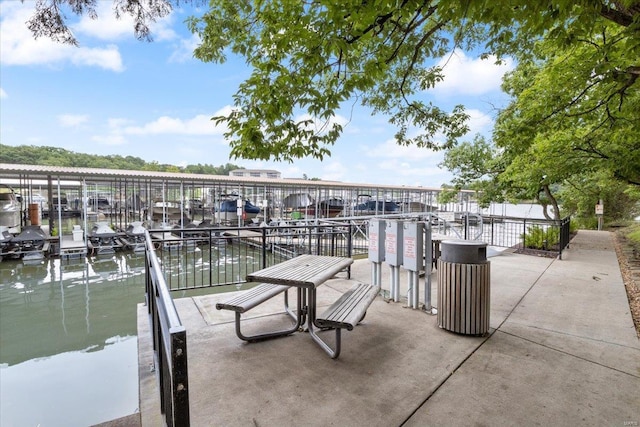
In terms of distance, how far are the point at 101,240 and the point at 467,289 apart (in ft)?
47.5

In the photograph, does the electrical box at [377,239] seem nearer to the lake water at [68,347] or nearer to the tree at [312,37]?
the tree at [312,37]

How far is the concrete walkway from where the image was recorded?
211 cm

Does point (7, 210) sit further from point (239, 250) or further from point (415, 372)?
point (415, 372)

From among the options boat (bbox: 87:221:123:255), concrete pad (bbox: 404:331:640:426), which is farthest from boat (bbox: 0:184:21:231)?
concrete pad (bbox: 404:331:640:426)

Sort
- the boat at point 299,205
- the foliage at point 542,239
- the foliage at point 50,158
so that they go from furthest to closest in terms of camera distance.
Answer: the foliage at point 50,158 < the boat at point 299,205 < the foliage at point 542,239

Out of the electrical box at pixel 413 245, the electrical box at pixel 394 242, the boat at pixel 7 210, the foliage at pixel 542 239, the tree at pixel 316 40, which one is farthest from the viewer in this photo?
the boat at pixel 7 210

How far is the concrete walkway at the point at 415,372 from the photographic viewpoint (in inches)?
83.0

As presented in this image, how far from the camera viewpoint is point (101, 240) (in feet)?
43.3

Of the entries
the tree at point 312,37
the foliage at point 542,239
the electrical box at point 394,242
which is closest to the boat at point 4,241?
the tree at point 312,37

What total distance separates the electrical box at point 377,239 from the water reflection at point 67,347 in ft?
10.8

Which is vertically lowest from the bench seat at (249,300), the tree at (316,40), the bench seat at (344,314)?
the bench seat at (344,314)

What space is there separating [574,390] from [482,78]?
312 inches

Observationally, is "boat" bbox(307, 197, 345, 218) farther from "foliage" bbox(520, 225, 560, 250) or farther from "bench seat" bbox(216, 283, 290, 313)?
"bench seat" bbox(216, 283, 290, 313)

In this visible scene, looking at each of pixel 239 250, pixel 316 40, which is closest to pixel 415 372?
pixel 316 40
